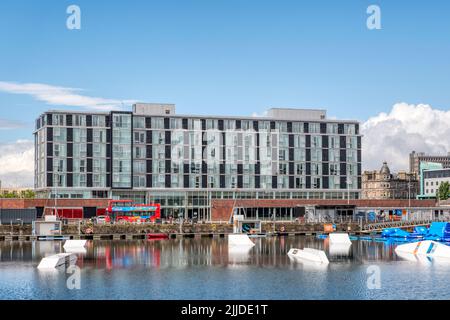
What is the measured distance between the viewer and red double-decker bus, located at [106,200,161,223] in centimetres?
17338

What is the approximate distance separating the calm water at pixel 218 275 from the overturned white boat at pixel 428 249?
9.54 feet

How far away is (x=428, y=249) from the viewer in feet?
384

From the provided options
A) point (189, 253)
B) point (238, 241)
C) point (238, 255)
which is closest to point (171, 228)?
point (238, 241)

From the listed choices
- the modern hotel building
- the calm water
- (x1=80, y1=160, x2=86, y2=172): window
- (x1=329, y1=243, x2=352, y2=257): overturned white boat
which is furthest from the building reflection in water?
A: (x1=80, y1=160, x2=86, y2=172): window

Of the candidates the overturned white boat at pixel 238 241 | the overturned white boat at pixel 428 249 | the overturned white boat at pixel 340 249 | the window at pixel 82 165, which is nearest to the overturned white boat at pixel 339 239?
the overturned white boat at pixel 340 249

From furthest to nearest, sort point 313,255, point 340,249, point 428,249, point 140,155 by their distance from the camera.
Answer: point 140,155
point 340,249
point 428,249
point 313,255

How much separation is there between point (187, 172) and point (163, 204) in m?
10.8

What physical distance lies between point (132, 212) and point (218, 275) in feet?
293

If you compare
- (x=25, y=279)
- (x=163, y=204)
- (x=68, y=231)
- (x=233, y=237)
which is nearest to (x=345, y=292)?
(x=25, y=279)

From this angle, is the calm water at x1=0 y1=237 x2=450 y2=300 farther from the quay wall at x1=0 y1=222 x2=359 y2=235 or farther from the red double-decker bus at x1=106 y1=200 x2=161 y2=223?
the red double-decker bus at x1=106 y1=200 x2=161 y2=223

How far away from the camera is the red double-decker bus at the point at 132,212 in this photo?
17338 centimetres

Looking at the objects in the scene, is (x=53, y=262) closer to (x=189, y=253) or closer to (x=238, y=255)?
(x=189, y=253)

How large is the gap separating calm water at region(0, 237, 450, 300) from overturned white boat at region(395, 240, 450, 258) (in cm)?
291
